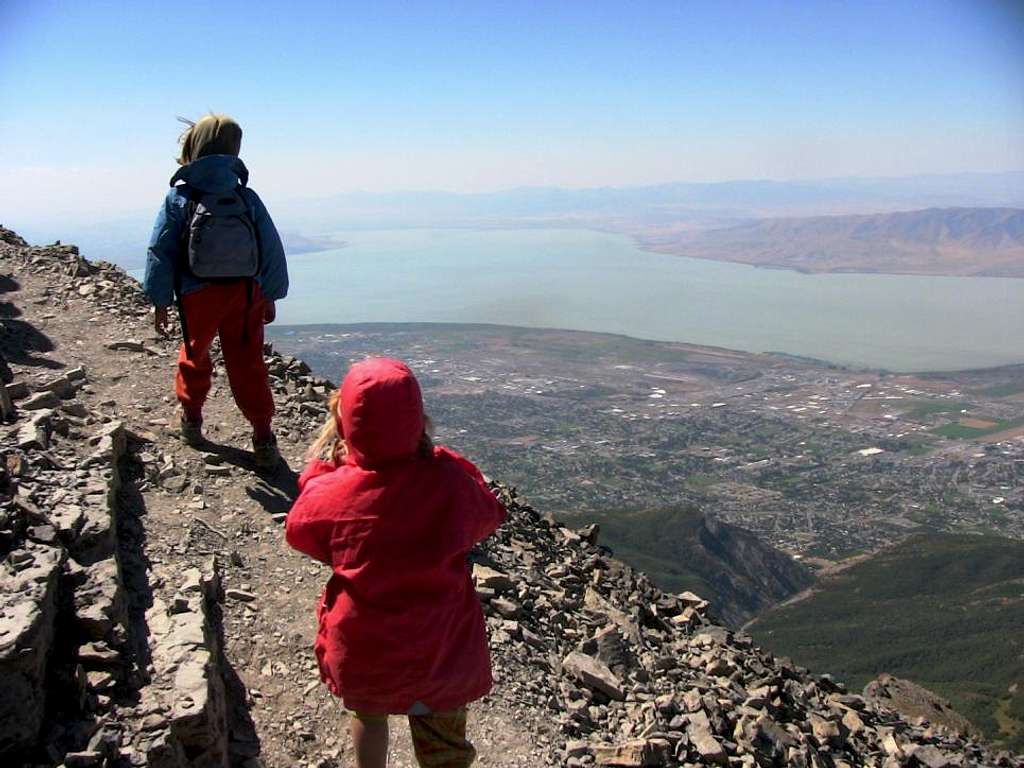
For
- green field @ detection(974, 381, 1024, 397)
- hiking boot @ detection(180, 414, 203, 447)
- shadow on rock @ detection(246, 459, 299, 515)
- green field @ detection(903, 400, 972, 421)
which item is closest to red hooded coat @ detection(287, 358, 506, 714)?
shadow on rock @ detection(246, 459, 299, 515)

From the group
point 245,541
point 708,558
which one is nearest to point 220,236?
point 245,541

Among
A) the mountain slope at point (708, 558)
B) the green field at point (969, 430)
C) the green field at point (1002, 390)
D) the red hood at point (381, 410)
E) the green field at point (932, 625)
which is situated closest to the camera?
the red hood at point (381, 410)

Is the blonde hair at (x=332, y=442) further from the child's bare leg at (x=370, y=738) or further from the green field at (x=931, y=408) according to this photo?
the green field at (x=931, y=408)

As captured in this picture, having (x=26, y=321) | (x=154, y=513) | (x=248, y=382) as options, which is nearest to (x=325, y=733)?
(x=154, y=513)

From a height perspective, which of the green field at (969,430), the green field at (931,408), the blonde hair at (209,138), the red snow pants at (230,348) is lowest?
the green field at (969,430)

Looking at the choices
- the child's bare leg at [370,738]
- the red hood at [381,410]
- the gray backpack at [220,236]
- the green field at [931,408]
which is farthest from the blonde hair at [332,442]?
the green field at [931,408]

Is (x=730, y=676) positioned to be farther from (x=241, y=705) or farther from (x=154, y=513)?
(x=154, y=513)
